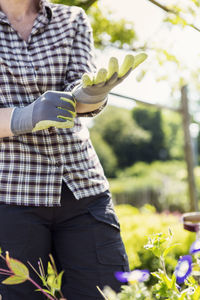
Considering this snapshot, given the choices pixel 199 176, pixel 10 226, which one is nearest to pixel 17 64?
pixel 10 226

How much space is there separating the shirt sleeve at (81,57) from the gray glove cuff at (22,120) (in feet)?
0.57

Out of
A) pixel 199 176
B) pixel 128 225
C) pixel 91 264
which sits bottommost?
pixel 199 176

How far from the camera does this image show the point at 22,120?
3.59ft

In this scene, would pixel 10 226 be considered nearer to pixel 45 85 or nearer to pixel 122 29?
pixel 45 85

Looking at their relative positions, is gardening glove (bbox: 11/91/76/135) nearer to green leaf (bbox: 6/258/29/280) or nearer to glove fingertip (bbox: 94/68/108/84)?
glove fingertip (bbox: 94/68/108/84)

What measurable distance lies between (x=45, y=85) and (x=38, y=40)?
0.15 meters

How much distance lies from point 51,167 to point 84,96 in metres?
0.22

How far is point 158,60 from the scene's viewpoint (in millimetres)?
2705

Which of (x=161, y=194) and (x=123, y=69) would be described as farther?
(x=161, y=194)

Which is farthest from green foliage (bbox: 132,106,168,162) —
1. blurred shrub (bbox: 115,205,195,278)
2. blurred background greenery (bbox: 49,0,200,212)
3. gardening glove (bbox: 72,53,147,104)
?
gardening glove (bbox: 72,53,147,104)

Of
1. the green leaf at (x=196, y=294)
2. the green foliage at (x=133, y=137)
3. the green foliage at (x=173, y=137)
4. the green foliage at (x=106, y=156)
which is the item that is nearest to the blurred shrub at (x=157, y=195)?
the green foliage at (x=106, y=156)

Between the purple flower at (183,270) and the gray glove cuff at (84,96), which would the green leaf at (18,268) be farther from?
the gray glove cuff at (84,96)

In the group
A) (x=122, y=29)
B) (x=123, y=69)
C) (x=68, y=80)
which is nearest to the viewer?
(x=123, y=69)

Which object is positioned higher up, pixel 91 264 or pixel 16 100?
pixel 16 100
